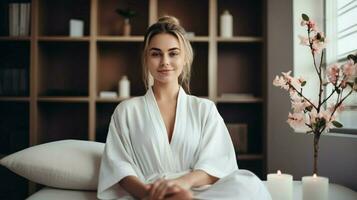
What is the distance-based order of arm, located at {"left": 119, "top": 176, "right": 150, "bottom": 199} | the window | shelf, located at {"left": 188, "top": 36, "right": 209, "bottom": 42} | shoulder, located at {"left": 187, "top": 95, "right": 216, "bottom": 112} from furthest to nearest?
shelf, located at {"left": 188, "top": 36, "right": 209, "bottom": 42}, the window, shoulder, located at {"left": 187, "top": 95, "right": 216, "bottom": 112}, arm, located at {"left": 119, "top": 176, "right": 150, "bottom": 199}

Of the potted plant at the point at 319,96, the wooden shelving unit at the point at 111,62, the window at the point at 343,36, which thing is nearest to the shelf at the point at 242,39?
the wooden shelving unit at the point at 111,62

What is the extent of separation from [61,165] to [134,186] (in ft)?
1.44

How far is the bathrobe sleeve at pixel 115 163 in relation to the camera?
1488 mm

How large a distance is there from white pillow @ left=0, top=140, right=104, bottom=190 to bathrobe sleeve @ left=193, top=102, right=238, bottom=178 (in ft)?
1.49

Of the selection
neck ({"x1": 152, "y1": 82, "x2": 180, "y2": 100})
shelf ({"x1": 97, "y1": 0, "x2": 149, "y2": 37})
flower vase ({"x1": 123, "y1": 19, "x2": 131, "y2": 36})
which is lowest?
neck ({"x1": 152, "y1": 82, "x2": 180, "y2": 100})

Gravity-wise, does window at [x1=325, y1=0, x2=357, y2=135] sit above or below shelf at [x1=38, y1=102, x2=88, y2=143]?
above

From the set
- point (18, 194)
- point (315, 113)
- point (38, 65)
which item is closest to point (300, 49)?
point (315, 113)

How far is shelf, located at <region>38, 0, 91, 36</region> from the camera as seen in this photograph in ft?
10.2

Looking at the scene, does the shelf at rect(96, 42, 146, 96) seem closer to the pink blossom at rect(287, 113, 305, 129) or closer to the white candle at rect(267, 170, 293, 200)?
the pink blossom at rect(287, 113, 305, 129)

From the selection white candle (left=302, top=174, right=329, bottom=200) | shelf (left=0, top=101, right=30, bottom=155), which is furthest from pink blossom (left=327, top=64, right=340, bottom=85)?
shelf (left=0, top=101, right=30, bottom=155)

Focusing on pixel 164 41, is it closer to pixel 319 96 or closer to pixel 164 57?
pixel 164 57

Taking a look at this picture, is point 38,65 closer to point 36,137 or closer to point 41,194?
point 36,137

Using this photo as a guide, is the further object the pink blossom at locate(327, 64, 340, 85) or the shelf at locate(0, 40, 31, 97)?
the shelf at locate(0, 40, 31, 97)

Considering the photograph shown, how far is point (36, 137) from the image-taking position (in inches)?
114
